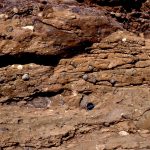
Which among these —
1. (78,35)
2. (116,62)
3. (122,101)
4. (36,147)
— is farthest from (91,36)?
(36,147)

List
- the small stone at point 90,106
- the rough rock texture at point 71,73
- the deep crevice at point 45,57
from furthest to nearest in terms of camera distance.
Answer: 1. the deep crevice at point 45,57
2. the small stone at point 90,106
3. the rough rock texture at point 71,73

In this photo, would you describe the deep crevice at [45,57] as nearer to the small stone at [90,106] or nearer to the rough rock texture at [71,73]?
the rough rock texture at [71,73]

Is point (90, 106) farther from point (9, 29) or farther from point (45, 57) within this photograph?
point (9, 29)

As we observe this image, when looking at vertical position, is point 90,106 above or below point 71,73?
below

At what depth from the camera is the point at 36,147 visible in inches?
220

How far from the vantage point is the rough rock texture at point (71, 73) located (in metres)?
5.93

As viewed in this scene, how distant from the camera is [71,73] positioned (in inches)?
257

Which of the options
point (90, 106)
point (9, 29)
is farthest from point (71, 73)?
point (9, 29)

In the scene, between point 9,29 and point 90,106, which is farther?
point 9,29

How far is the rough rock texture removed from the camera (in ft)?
19.4

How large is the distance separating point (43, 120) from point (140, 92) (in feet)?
6.07

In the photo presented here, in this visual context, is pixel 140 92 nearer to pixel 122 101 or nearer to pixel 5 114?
pixel 122 101

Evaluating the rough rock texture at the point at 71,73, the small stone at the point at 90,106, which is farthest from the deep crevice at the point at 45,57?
the small stone at the point at 90,106

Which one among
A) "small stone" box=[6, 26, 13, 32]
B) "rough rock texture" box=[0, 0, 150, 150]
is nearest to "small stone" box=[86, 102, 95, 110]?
"rough rock texture" box=[0, 0, 150, 150]
